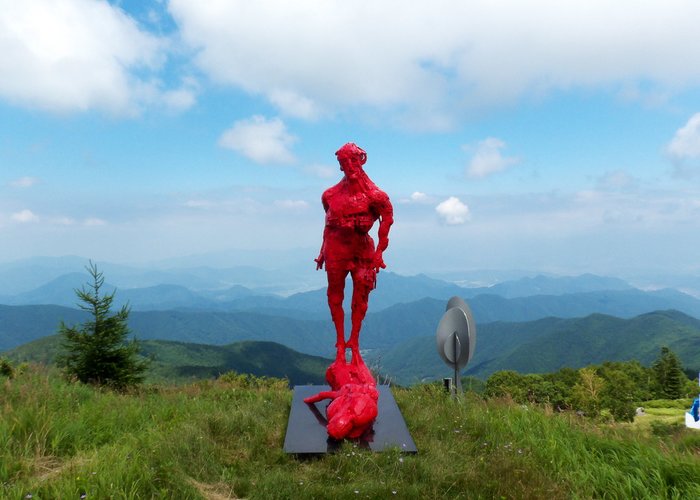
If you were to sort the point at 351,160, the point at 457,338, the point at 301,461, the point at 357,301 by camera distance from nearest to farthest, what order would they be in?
the point at 301,461 < the point at 351,160 < the point at 357,301 < the point at 457,338

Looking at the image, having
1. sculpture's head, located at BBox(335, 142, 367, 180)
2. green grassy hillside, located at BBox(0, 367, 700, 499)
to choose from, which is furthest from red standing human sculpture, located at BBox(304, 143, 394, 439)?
green grassy hillside, located at BBox(0, 367, 700, 499)

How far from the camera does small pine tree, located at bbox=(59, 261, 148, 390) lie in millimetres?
9812

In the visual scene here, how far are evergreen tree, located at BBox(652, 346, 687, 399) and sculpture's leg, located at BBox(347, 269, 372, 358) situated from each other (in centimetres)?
1965

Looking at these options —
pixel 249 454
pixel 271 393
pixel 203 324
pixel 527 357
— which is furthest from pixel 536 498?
pixel 203 324

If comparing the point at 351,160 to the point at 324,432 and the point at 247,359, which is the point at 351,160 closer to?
the point at 324,432

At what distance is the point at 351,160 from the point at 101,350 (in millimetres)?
7536

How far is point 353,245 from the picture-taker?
661 centimetres

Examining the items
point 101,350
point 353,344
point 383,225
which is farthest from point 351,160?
point 101,350

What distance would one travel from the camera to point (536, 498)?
3.86 metres

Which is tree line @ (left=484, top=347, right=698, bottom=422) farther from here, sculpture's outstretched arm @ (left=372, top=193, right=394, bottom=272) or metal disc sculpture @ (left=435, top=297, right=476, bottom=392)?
sculpture's outstretched arm @ (left=372, top=193, right=394, bottom=272)

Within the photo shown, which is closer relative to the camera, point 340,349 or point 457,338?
point 340,349

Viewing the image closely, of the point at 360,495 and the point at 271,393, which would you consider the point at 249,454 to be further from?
the point at 271,393

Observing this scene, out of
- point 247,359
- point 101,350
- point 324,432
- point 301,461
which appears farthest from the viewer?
point 247,359

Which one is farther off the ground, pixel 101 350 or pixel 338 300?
pixel 338 300
